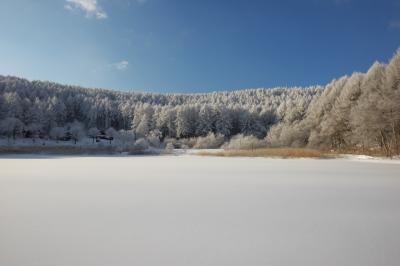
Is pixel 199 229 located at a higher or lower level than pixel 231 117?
lower

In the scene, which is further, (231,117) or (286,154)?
(231,117)

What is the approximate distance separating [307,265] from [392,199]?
10.9 feet

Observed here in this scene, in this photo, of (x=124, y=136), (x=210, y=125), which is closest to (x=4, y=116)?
(x=124, y=136)

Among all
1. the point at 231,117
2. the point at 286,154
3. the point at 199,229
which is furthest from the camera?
the point at 231,117

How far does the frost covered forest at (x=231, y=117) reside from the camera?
1956 cm

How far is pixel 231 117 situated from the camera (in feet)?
216

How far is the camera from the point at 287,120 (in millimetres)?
40000

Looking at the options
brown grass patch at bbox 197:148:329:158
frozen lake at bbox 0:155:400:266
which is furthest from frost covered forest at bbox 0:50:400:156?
frozen lake at bbox 0:155:400:266

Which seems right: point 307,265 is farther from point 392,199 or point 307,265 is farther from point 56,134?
point 56,134

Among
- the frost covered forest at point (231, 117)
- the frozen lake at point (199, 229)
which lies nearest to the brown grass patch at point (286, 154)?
the frost covered forest at point (231, 117)

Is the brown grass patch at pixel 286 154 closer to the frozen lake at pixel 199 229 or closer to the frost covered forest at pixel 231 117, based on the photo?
the frost covered forest at pixel 231 117

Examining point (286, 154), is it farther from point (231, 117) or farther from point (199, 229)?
point (231, 117)

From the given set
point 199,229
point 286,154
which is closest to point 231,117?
point 286,154

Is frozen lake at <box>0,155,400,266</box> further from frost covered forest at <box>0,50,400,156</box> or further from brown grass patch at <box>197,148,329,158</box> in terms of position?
frost covered forest at <box>0,50,400,156</box>
